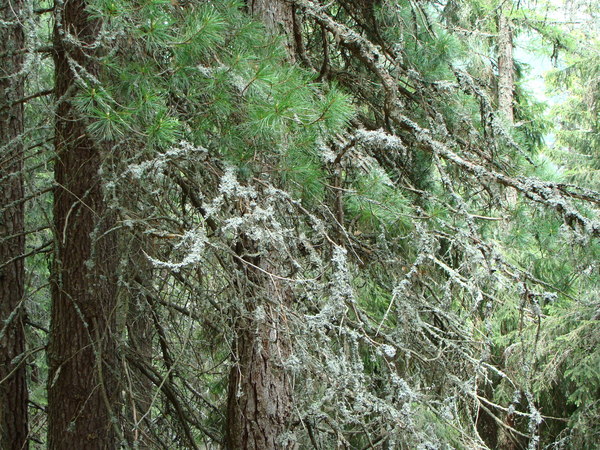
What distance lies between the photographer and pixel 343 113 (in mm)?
3279

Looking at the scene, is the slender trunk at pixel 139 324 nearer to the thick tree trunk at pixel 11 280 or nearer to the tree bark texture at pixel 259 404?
the tree bark texture at pixel 259 404

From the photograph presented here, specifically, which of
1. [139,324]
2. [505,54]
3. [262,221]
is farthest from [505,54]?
[262,221]

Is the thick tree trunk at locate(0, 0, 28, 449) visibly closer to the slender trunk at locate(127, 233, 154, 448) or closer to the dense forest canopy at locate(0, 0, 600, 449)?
the dense forest canopy at locate(0, 0, 600, 449)

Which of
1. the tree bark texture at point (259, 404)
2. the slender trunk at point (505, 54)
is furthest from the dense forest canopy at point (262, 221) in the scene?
the slender trunk at point (505, 54)

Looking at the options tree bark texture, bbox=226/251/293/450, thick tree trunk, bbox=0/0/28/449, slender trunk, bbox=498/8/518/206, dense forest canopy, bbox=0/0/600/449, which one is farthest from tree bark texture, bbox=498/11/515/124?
tree bark texture, bbox=226/251/293/450

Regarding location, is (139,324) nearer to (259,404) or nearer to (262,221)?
(259,404)

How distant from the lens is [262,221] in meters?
3.11

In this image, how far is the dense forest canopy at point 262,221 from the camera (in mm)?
3139

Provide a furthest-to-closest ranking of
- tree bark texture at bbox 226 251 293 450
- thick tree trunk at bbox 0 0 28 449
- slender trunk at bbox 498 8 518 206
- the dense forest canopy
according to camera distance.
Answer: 1. slender trunk at bbox 498 8 518 206
2. thick tree trunk at bbox 0 0 28 449
3. tree bark texture at bbox 226 251 293 450
4. the dense forest canopy

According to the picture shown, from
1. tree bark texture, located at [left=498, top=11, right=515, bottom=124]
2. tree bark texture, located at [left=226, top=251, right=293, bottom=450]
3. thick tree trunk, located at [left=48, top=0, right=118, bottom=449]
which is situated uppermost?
tree bark texture, located at [left=498, top=11, right=515, bottom=124]

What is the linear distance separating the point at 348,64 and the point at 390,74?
0.87m

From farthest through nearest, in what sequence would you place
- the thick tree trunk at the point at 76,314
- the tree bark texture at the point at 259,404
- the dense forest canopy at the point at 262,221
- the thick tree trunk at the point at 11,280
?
the thick tree trunk at the point at 11,280
the thick tree trunk at the point at 76,314
the tree bark texture at the point at 259,404
the dense forest canopy at the point at 262,221

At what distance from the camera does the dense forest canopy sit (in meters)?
3.14

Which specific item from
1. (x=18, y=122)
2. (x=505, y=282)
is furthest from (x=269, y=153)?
(x=18, y=122)
